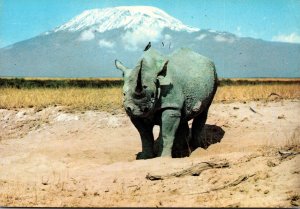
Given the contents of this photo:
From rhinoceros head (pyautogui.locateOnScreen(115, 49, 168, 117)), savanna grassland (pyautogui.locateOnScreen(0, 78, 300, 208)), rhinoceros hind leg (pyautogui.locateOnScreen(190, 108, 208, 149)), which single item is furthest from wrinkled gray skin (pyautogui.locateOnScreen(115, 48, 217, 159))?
savanna grassland (pyautogui.locateOnScreen(0, 78, 300, 208))

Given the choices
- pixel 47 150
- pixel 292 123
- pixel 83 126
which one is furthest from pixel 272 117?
pixel 47 150

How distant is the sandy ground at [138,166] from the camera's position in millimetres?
6891

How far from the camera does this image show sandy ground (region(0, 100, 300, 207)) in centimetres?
689

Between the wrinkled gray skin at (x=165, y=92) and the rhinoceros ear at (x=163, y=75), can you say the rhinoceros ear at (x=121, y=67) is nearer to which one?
the wrinkled gray skin at (x=165, y=92)

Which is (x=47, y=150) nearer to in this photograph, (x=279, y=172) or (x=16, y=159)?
(x=16, y=159)

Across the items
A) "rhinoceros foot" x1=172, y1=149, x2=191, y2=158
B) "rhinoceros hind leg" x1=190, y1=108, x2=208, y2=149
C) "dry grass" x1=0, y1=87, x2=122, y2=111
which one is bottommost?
"dry grass" x1=0, y1=87, x2=122, y2=111

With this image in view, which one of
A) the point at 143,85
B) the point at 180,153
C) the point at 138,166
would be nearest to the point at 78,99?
the point at 180,153

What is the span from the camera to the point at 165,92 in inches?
344

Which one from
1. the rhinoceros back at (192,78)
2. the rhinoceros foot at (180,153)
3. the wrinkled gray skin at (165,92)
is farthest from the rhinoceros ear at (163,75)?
the rhinoceros foot at (180,153)

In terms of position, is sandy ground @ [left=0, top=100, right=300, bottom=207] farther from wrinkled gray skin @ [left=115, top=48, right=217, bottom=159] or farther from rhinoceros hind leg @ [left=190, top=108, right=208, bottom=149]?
wrinkled gray skin @ [left=115, top=48, right=217, bottom=159]

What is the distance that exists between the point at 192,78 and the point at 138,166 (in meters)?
2.06

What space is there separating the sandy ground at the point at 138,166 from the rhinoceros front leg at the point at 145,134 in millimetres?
410

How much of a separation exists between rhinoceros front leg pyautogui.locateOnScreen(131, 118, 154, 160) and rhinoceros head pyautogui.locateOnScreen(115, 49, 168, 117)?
1.62 feet

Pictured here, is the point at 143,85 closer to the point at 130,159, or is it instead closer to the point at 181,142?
the point at 130,159
